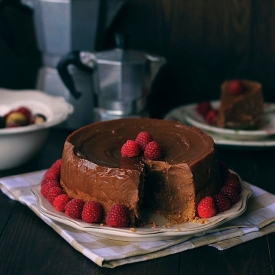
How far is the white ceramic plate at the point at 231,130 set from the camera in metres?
1.37

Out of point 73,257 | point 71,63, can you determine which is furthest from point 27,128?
point 73,257

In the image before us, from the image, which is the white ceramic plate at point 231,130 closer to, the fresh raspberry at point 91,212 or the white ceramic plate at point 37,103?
the white ceramic plate at point 37,103

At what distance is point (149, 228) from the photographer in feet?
2.95

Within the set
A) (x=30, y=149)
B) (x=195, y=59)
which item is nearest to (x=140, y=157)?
(x=30, y=149)

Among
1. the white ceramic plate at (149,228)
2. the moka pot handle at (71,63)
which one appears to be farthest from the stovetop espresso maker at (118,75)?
the white ceramic plate at (149,228)

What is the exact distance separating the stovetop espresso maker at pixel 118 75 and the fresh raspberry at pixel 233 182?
433 millimetres

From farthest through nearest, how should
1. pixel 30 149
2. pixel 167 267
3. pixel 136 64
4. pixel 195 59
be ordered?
pixel 195 59 → pixel 136 64 → pixel 30 149 → pixel 167 267

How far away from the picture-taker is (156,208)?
0.99 meters

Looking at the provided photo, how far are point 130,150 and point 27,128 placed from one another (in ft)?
1.00

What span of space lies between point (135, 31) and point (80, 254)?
903 millimetres

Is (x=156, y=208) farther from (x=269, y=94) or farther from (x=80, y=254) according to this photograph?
(x=269, y=94)

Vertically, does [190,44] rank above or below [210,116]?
above

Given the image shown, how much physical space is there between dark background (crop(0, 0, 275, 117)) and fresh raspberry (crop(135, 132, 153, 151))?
0.62 meters

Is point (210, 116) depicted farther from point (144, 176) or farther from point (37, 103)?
point (144, 176)
